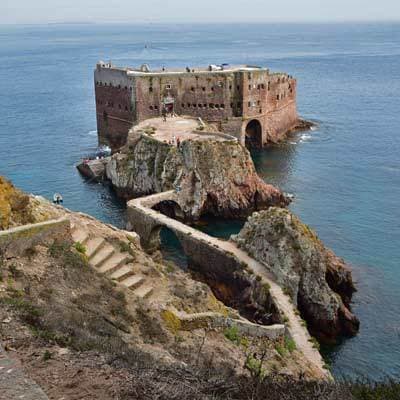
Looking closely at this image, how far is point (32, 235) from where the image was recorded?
18281 millimetres

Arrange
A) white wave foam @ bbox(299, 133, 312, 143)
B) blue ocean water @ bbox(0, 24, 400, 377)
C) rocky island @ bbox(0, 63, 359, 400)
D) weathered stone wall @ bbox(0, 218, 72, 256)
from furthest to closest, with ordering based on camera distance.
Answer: white wave foam @ bbox(299, 133, 312, 143), blue ocean water @ bbox(0, 24, 400, 377), weathered stone wall @ bbox(0, 218, 72, 256), rocky island @ bbox(0, 63, 359, 400)

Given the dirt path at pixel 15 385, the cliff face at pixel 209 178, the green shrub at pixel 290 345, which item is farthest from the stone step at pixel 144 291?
the cliff face at pixel 209 178

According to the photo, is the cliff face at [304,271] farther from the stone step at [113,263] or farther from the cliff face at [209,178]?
the cliff face at [209,178]

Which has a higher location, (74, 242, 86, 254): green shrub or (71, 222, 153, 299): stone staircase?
(74, 242, 86, 254): green shrub

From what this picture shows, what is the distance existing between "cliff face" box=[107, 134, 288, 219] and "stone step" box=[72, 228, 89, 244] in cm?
2545

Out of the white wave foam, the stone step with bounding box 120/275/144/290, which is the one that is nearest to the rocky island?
the stone step with bounding box 120/275/144/290

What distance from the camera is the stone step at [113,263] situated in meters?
20.3

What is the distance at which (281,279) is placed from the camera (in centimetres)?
3027

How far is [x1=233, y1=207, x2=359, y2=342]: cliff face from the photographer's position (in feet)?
99.1

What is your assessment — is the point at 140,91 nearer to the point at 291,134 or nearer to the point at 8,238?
the point at 291,134

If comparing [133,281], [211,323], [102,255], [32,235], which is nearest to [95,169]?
[102,255]

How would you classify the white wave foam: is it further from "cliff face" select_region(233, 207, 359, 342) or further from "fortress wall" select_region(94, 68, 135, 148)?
"cliff face" select_region(233, 207, 359, 342)

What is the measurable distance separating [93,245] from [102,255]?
0.61 meters

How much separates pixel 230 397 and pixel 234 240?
24.6 m
